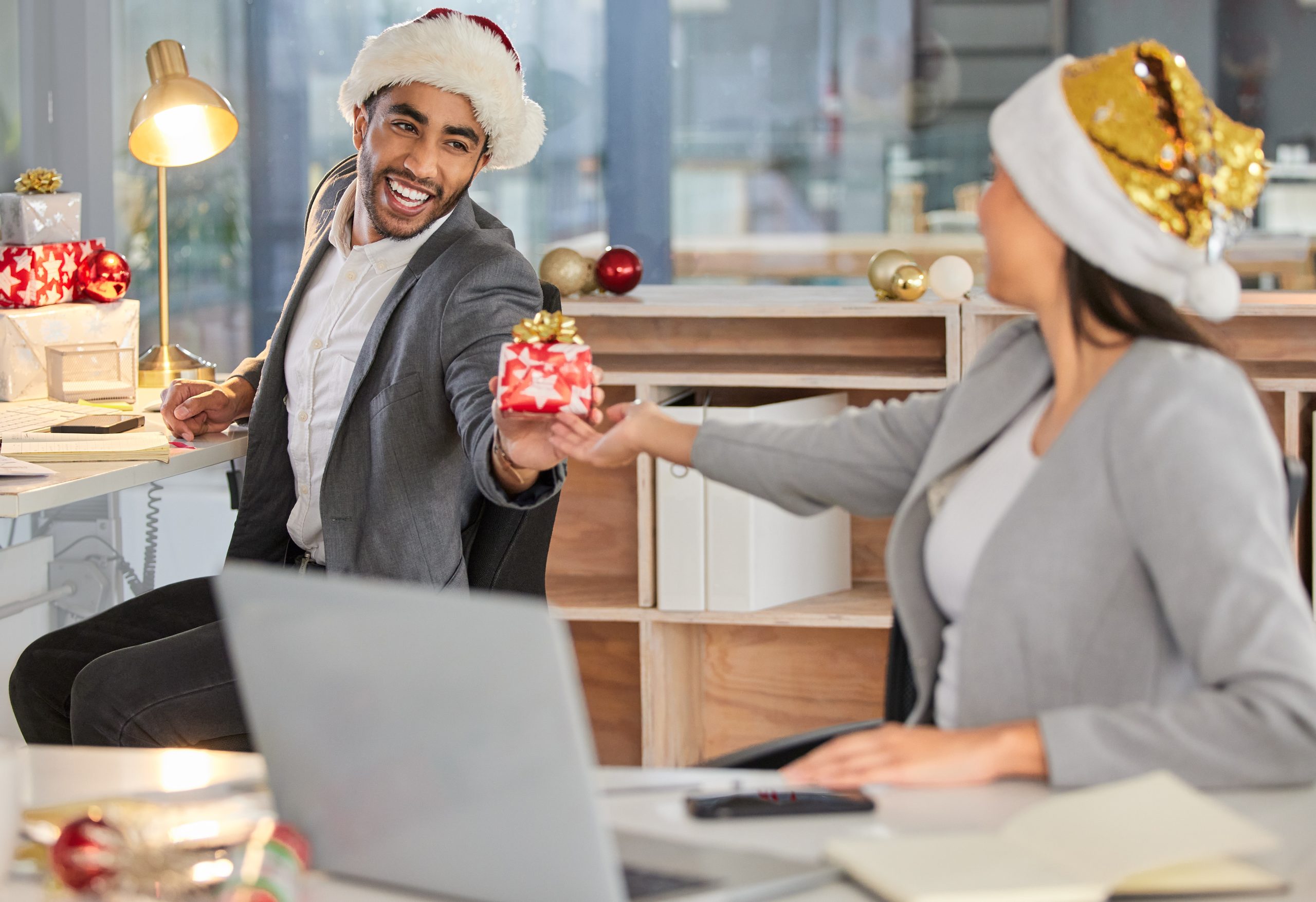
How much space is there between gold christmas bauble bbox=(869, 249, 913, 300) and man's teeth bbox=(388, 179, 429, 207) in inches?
32.9

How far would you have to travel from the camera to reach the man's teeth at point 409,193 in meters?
2.10

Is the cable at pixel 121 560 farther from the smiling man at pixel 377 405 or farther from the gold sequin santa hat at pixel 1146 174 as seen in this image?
the gold sequin santa hat at pixel 1146 174

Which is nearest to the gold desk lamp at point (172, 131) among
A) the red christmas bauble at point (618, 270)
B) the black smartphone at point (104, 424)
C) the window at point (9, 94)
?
the black smartphone at point (104, 424)

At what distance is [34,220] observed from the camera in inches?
106

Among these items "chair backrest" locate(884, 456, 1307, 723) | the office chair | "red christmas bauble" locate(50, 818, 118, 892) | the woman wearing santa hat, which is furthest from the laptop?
"chair backrest" locate(884, 456, 1307, 723)

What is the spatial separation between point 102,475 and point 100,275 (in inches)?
32.5

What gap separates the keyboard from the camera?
2248 mm

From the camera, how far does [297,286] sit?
7.43 ft

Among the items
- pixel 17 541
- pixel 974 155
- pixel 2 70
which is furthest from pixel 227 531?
pixel 974 155

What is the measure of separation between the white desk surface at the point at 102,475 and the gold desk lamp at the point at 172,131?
0.43 meters

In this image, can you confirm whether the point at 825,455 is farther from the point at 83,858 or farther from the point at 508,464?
the point at 83,858

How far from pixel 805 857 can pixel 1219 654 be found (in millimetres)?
375

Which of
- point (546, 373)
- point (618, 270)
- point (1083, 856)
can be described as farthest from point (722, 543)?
point (1083, 856)

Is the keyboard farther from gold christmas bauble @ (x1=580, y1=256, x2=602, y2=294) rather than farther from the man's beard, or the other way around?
gold christmas bauble @ (x1=580, y1=256, x2=602, y2=294)
